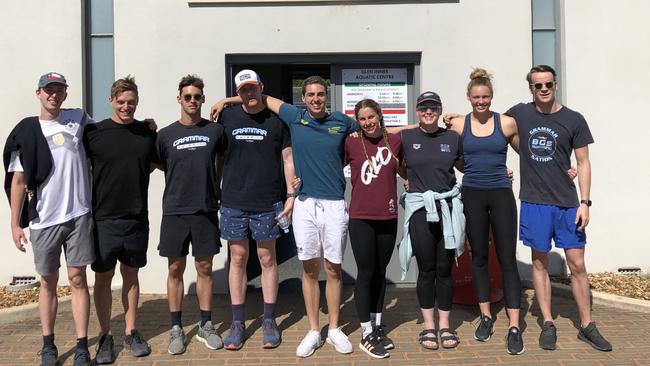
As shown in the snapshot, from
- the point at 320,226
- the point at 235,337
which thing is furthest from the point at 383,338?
the point at 235,337

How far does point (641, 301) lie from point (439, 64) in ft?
10.0

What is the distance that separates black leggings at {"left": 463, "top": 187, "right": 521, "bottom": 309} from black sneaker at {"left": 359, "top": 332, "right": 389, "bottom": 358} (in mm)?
979

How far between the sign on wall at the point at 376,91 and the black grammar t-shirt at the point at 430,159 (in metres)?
1.73

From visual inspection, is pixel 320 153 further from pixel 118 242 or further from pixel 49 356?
pixel 49 356

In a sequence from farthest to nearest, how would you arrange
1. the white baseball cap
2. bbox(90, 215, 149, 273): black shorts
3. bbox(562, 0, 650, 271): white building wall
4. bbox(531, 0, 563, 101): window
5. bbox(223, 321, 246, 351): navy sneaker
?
1. bbox(531, 0, 563, 101): window
2. bbox(562, 0, 650, 271): white building wall
3. bbox(223, 321, 246, 351): navy sneaker
4. the white baseball cap
5. bbox(90, 215, 149, 273): black shorts

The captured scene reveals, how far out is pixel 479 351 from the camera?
4098mm

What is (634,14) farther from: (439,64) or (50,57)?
(50,57)

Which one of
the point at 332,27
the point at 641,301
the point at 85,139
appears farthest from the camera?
the point at 332,27

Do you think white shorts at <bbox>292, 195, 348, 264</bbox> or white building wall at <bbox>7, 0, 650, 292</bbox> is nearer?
white shorts at <bbox>292, 195, 348, 264</bbox>

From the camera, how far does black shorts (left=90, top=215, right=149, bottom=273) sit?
12.9 feet

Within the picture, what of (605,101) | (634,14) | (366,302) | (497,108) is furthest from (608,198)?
(366,302)

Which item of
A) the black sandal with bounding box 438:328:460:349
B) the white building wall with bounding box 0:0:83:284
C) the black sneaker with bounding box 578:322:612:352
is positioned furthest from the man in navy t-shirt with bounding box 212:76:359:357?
the white building wall with bounding box 0:0:83:284

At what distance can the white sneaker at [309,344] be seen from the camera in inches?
158

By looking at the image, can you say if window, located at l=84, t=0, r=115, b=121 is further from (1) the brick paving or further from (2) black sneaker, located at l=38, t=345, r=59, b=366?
(2) black sneaker, located at l=38, t=345, r=59, b=366
